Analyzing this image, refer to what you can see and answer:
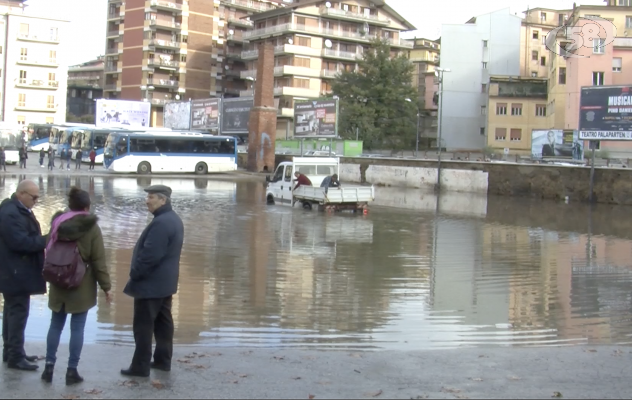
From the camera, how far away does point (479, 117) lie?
80.9m

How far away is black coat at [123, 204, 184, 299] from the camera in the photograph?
263 inches

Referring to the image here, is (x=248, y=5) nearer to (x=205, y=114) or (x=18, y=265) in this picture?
(x=205, y=114)

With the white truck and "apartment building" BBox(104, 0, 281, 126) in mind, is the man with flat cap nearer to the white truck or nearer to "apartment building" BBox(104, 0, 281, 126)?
the white truck

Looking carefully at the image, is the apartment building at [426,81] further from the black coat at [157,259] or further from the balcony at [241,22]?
the black coat at [157,259]

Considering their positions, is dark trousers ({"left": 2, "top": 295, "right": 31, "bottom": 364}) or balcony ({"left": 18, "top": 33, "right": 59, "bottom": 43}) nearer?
dark trousers ({"left": 2, "top": 295, "right": 31, "bottom": 364})

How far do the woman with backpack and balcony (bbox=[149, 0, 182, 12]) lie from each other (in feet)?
313

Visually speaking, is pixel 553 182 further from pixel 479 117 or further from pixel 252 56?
pixel 252 56

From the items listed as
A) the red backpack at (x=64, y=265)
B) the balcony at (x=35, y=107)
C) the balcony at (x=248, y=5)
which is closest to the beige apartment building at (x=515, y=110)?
the balcony at (x=248, y=5)

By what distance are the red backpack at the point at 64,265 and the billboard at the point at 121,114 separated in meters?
66.4

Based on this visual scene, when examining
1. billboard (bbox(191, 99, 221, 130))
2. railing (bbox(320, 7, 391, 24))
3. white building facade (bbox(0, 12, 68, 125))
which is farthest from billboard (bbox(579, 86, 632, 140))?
white building facade (bbox(0, 12, 68, 125))

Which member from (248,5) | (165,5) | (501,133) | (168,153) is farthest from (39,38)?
(501,133)

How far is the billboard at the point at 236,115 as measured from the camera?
65875mm

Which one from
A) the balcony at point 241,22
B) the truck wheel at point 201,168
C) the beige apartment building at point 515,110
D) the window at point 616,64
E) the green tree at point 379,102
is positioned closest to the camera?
the truck wheel at point 201,168

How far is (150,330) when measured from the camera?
6.76m
